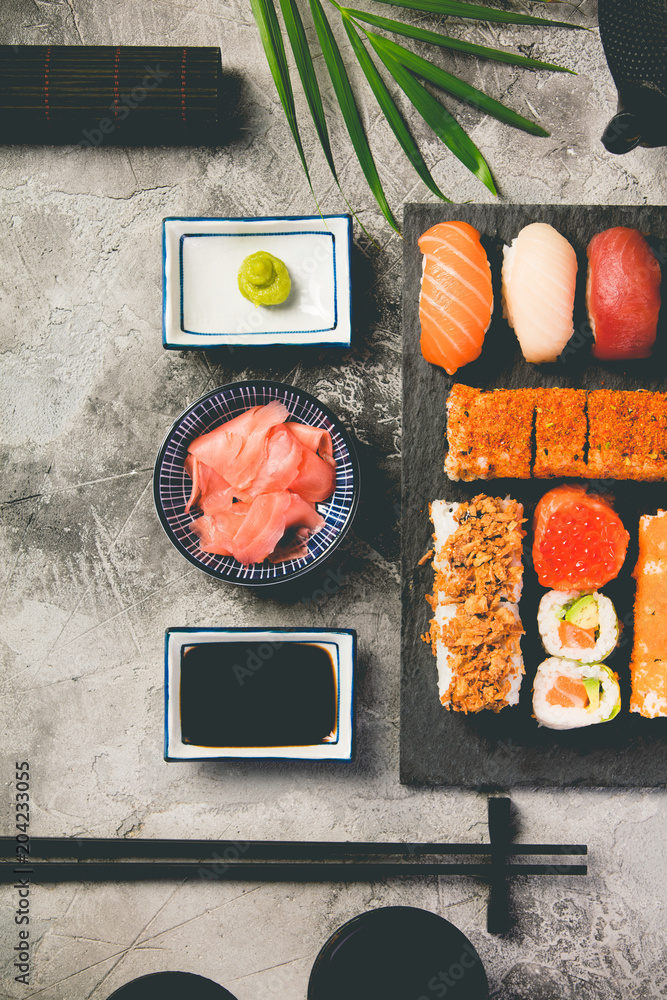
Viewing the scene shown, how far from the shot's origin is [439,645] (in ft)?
7.70

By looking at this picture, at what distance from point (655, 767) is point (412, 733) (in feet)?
3.15

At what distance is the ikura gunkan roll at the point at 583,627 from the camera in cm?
236

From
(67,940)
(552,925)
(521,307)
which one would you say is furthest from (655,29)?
(67,940)

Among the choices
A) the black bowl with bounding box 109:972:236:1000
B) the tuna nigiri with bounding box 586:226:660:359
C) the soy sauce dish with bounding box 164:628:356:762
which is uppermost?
the tuna nigiri with bounding box 586:226:660:359

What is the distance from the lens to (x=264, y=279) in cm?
221

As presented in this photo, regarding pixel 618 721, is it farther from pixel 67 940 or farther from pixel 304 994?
pixel 67 940

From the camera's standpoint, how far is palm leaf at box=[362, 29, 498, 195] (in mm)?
2303

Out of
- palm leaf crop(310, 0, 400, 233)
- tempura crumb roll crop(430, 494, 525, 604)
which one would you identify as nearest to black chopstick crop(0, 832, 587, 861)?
tempura crumb roll crop(430, 494, 525, 604)

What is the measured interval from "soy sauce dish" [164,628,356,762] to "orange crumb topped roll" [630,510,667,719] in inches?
43.0

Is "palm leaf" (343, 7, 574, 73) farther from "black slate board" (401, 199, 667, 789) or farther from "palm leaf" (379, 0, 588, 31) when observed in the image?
"black slate board" (401, 199, 667, 789)

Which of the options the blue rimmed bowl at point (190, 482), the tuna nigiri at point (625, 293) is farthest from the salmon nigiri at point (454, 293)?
the blue rimmed bowl at point (190, 482)

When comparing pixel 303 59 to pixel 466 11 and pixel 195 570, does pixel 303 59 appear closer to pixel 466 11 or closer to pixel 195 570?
pixel 466 11

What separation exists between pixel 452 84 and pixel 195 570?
2.09 metres

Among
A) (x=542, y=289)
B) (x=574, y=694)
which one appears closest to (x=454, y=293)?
(x=542, y=289)
